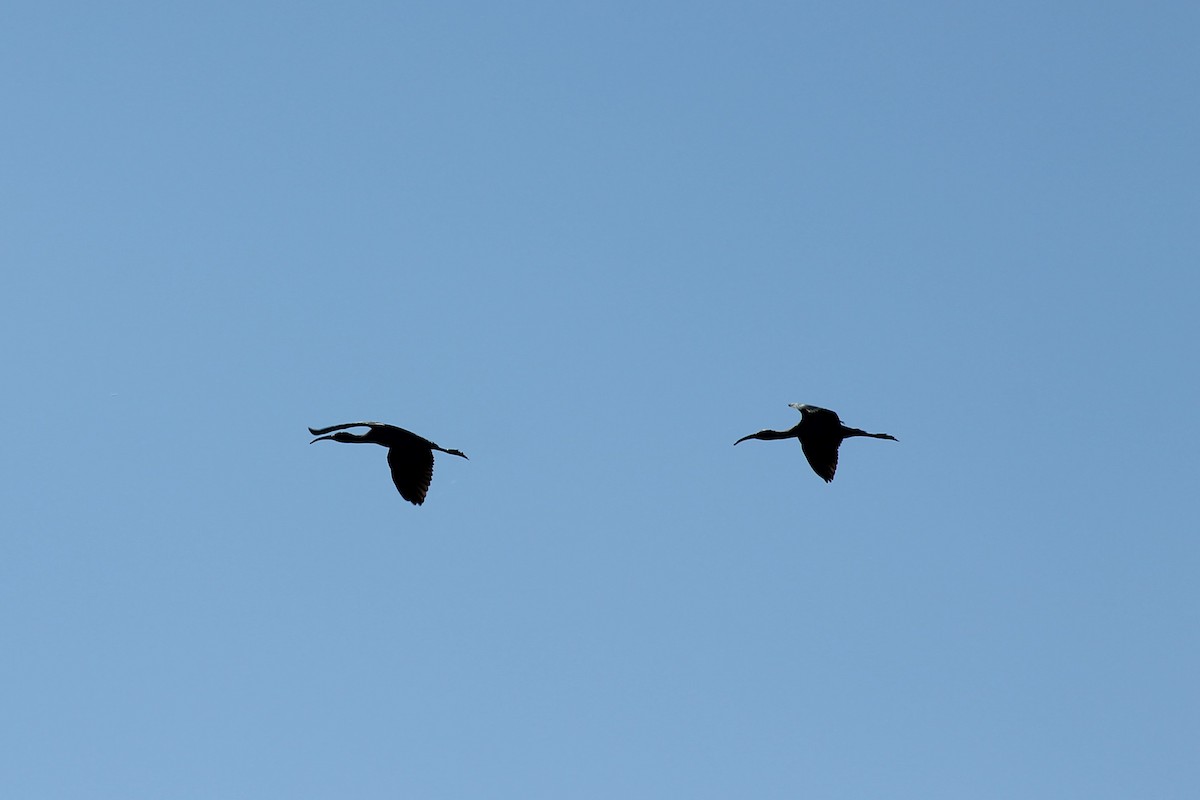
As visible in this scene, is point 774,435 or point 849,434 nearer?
point 849,434

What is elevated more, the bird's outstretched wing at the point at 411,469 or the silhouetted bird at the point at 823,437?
the silhouetted bird at the point at 823,437

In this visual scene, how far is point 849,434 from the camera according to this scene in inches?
1476

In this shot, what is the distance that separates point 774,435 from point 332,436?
413 inches

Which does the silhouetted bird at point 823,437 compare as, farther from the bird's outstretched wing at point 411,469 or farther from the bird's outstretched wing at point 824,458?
the bird's outstretched wing at point 411,469

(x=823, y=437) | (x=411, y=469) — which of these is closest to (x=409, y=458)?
(x=411, y=469)

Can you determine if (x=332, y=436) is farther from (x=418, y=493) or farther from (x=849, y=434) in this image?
(x=849, y=434)

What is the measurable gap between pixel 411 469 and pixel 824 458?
9.12m

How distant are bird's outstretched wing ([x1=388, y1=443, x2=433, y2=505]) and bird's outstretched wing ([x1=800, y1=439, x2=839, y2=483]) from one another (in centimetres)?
848

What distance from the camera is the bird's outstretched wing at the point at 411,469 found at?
117ft

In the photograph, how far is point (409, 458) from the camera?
36.2 metres

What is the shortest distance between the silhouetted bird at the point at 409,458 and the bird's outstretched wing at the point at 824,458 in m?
7.79

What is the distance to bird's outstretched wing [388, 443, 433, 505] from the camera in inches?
1407

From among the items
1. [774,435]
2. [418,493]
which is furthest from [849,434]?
[418,493]

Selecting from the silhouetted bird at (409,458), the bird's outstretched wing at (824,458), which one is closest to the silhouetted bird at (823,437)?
the bird's outstretched wing at (824,458)
